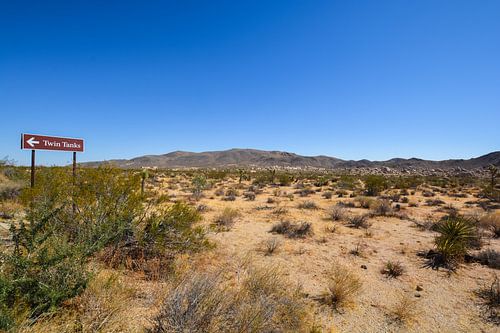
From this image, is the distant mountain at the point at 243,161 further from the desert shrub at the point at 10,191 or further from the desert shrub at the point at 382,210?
the desert shrub at the point at 10,191

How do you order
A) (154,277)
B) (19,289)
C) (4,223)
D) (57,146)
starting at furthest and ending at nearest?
(57,146), (4,223), (154,277), (19,289)

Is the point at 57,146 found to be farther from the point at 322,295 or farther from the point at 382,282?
the point at 382,282

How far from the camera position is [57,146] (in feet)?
24.8

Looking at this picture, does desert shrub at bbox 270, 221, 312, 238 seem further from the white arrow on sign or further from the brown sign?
the white arrow on sign

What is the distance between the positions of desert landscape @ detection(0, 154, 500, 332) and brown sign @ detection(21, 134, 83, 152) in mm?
1761

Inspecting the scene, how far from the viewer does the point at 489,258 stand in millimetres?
6633

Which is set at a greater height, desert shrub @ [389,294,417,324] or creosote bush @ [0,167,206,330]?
creosote bush @ [0,167,206,330]

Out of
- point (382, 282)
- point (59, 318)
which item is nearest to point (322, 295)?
point (382, 282)

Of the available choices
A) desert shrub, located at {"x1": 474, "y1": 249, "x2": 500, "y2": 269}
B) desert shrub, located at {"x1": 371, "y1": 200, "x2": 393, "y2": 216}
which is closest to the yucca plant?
desert shrub, located at {"x1": 474, "y1": 249, "x2": 500, "y2": 269}

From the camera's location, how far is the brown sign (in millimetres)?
6926

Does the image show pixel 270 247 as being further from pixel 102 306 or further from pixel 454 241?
pixel 454 241

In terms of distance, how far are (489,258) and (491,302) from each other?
2.58 m

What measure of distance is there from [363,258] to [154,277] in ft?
17.7

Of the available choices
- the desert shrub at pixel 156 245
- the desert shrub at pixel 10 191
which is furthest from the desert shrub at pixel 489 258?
the desert shrub at pixel 10 191
